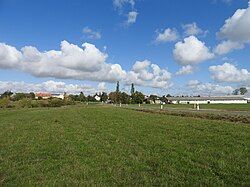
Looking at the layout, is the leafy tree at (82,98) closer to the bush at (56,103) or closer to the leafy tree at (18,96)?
the leafy tree at (18,96)

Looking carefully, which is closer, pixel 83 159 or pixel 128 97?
pixel 83 159

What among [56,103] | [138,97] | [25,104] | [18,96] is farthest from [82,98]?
[25,104]

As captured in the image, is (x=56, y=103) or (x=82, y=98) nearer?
(x=56, y=103)

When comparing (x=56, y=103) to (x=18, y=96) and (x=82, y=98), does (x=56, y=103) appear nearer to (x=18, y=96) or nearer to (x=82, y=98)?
(x=18, y=96)

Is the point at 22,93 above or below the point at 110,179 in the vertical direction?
above

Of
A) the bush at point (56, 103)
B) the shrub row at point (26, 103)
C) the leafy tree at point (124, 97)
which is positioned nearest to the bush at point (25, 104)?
the shrub row at point (26, 103)

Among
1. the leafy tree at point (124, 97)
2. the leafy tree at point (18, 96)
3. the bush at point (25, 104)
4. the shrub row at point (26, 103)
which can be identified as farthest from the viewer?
the leafy tree at point (124, 97)

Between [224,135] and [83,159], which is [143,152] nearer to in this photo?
[83,159]

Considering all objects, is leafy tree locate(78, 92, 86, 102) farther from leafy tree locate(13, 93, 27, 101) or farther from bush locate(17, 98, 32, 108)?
bush locate(17, 98, 32, 108)

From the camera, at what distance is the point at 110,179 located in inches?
339

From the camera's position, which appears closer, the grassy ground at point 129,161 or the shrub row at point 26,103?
the grassy ground at point 129,161

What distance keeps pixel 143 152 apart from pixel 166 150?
33.4 inches

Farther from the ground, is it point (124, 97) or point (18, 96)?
point (124, 97)

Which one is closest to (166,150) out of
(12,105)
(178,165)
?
(178,165)
